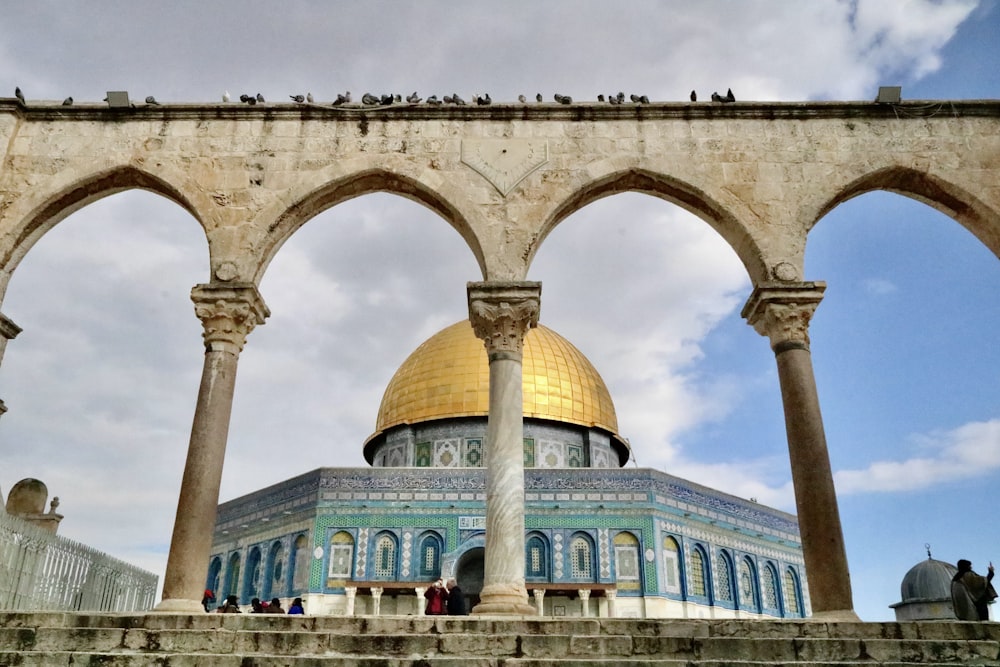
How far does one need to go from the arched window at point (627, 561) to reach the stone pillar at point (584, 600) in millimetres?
1055

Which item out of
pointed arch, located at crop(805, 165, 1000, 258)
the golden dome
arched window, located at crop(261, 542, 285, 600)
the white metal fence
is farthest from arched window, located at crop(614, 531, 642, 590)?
pointed arch, located at crop(805, 165, 1000, 258)

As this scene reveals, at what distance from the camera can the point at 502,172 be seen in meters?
9.48

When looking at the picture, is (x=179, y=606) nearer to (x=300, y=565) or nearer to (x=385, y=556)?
(x=385, y=556)

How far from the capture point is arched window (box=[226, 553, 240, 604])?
24375mm

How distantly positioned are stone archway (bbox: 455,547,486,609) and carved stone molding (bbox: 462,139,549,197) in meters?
15.1

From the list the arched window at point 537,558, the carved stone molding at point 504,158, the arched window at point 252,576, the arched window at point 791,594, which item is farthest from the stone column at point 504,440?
the arched window at point 791,594

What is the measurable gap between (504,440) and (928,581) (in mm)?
23158

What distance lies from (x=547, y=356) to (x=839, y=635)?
21.4m

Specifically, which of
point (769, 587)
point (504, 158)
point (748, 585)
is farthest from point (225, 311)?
point (769, 587)

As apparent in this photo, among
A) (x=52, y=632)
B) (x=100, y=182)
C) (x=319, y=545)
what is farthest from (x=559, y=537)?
(x=52, y=632)

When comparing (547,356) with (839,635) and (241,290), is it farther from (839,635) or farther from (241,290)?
(839,635)

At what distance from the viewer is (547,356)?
89.9ft

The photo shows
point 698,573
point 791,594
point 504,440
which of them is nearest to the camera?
point 504,440

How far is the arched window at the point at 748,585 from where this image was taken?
2434 centimetres
